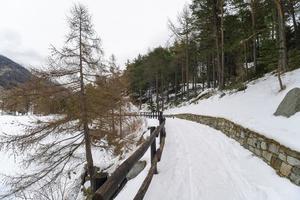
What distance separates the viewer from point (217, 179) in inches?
196

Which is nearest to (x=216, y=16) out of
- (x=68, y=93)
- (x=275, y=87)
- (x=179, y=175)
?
(x=275, y=87)

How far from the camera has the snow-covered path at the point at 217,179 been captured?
4.16 meters

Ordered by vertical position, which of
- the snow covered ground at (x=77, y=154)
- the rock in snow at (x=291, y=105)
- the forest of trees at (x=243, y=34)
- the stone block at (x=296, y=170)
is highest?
the forest of trees at (x=243, y=34)

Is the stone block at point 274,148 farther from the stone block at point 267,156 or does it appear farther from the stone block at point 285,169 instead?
the stone block at point 285,169

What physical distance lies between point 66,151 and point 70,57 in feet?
14.4

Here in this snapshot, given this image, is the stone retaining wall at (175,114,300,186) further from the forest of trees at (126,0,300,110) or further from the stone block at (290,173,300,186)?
the forest of trees at (126,0,300,110)

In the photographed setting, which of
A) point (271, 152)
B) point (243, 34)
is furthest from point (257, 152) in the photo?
point (243, 34)

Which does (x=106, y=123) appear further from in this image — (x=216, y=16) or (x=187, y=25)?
(x=187, y=25)

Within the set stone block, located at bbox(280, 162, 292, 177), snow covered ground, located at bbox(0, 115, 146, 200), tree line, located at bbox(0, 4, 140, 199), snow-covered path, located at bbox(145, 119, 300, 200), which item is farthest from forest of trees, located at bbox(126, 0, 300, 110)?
stone block, located at bbox(280, 162, 292, 177)

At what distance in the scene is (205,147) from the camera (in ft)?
26.6

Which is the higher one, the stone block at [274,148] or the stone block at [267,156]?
the stone block at [274,148]

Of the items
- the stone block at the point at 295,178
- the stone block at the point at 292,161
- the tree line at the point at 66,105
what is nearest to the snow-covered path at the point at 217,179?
the stone block at the point at 295,178

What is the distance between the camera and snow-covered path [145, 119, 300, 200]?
416 cm

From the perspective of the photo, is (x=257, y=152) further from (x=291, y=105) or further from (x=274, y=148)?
(x=291, y=105)
